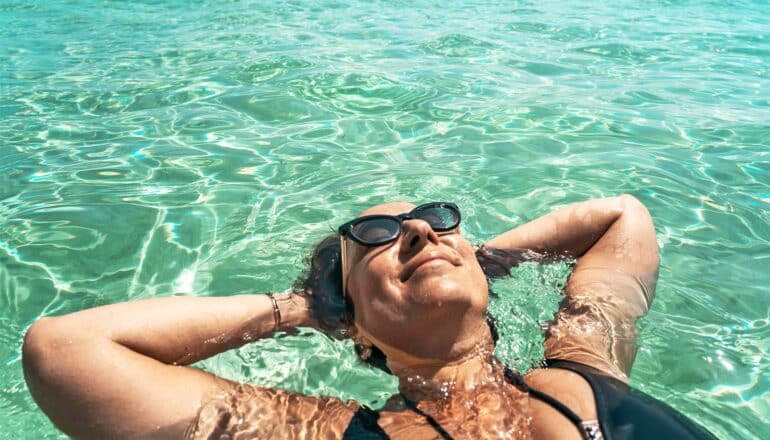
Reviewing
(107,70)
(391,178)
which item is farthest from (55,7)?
(391,178)

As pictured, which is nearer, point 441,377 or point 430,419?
point 430,419

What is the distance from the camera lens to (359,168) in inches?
223

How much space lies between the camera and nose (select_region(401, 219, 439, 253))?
265 cm

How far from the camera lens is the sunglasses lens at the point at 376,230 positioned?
2736mm

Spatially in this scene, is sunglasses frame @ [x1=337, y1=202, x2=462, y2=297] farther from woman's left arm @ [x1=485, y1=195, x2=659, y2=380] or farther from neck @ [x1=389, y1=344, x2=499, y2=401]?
woman's left arm @ [x1=485, y1=195, x2=659, y2=380]

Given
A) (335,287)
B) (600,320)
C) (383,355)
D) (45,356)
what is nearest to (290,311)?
(335,287)

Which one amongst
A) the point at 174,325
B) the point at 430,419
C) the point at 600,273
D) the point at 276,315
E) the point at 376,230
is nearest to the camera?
the point at 430,419

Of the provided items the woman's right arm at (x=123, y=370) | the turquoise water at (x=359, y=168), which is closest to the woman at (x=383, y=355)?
the woman's right arm at (x=123, y=370)

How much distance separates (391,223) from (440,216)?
9.0 inches

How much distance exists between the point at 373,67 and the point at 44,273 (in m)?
5.81

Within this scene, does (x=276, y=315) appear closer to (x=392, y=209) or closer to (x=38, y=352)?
(x=392, y=209)

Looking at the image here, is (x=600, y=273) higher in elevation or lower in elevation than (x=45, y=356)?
lower

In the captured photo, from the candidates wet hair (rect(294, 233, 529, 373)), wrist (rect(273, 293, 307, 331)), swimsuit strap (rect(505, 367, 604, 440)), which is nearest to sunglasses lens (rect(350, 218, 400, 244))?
wet hair (rect(294, 233, 529, 373))

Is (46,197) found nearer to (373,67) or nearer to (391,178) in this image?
(391,178)
